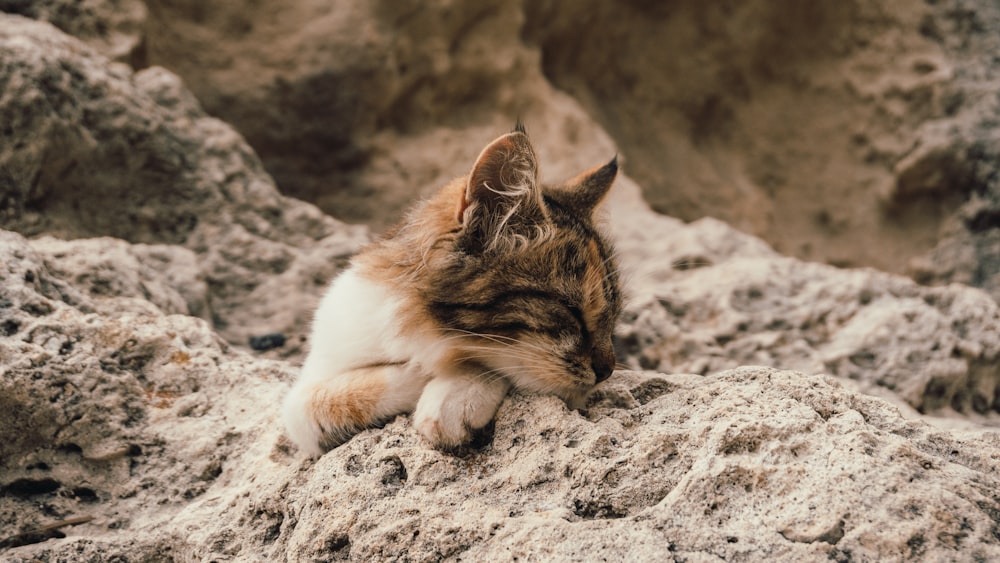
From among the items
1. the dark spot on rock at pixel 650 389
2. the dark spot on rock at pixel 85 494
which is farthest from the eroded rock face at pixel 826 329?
the dark spot on rock at pixel 85 494

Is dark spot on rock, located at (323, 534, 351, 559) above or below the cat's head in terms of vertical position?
below

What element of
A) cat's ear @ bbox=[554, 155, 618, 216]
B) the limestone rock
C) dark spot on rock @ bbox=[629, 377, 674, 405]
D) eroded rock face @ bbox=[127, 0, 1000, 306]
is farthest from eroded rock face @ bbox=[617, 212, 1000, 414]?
the limestone rock

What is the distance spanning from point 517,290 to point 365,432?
0.61m

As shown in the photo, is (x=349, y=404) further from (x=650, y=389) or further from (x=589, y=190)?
(x=589, y=190)

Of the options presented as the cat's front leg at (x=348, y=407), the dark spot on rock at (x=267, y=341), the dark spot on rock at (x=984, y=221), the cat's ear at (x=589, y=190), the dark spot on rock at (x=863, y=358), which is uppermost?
the dark spot on rock at (x=984, y=221)

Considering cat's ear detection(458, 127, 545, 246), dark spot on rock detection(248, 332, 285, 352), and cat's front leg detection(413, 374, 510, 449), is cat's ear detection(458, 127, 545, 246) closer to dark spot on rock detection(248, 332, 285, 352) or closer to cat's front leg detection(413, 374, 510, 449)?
cat's front leg detection(413, 374, 510, 449)

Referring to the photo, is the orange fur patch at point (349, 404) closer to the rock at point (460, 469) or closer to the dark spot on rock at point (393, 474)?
the rock at point (460, 469)

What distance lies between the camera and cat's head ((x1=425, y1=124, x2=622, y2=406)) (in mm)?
2561

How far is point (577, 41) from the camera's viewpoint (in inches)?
273

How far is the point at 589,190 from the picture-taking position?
315cm

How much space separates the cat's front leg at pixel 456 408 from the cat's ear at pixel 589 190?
814 mm

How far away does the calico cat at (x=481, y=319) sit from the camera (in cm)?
256

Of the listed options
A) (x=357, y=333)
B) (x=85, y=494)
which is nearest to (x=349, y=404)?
(x=357, y=333)

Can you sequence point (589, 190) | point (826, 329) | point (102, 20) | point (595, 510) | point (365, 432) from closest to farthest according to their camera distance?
point (595, 510), point (365, 432), point (589, 190), point (826, 329), point (102, 20)
